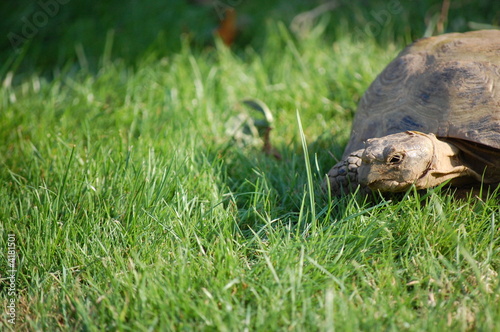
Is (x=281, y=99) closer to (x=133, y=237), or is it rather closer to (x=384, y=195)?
(x=384, y=195)

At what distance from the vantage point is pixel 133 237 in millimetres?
2258

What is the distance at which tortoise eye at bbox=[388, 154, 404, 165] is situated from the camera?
211cm

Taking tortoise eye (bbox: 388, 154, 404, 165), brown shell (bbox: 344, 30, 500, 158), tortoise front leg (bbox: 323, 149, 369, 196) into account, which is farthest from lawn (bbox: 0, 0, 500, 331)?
brown shell (bbox: 344, 30, 500, 158)

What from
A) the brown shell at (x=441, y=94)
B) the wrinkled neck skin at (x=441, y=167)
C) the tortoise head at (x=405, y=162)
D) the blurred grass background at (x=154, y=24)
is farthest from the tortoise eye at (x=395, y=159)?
the blurred grass background at (x=154, y=24)

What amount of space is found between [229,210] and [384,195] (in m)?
0.77

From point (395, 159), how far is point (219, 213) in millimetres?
851

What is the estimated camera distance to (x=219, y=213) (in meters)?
2.36

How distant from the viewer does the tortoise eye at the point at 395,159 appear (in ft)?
6.91

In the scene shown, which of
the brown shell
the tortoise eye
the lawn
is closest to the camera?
the lawn

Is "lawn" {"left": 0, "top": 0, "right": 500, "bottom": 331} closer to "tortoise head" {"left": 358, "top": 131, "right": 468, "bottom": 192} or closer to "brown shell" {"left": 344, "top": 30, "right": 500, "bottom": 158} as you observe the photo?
"tortoise head" {"left": 358, "top": 131, "right": 468, "bottom": 192}

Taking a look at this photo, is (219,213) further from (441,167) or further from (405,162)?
(441,167)

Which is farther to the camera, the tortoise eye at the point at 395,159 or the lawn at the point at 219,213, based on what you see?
the tortoise eye at the point at 395,159

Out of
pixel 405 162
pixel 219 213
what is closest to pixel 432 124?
pixel 405 162

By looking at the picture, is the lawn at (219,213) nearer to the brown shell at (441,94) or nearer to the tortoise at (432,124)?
the tortoise at (432,124)
